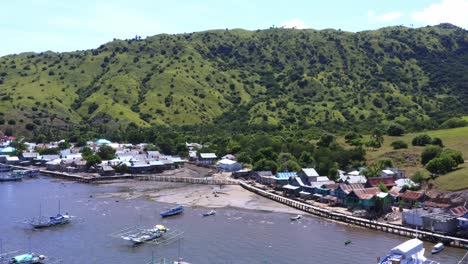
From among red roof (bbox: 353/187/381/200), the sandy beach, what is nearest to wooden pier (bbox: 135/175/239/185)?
the sandy beach

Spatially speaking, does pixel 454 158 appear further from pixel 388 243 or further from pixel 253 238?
pixel 253 238

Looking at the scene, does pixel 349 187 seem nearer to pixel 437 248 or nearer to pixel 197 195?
pixel 437 248

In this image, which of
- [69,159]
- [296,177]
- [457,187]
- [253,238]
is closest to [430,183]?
[457,187]

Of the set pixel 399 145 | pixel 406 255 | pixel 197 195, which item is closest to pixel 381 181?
pixel 399 145

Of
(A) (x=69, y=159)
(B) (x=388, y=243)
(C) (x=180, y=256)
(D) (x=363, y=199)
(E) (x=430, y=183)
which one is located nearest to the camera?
(C) (x=180, y=256)

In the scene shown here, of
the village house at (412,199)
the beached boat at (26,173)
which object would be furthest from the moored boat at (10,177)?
the village house at (412,199)

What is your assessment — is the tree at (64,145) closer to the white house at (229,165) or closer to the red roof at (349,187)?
the white house at (229,165)

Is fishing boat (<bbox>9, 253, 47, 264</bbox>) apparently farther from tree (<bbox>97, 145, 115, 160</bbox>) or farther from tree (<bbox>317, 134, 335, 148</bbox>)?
tree (<bbox>317, 134, 335, 148</bbox>)
